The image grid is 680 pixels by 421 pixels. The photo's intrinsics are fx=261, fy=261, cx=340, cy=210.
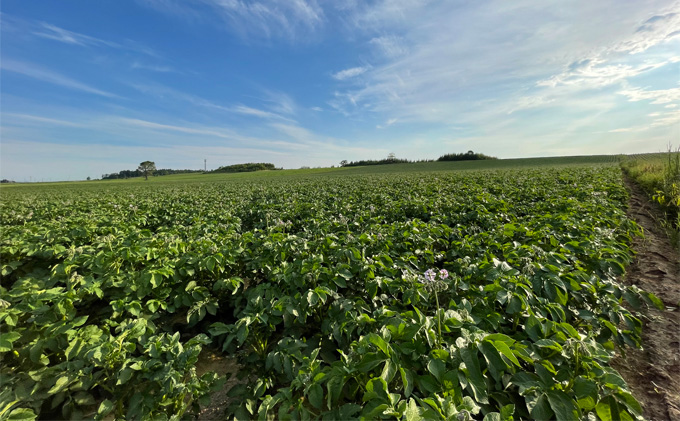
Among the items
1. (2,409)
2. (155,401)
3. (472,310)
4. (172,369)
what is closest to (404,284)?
(472,310)

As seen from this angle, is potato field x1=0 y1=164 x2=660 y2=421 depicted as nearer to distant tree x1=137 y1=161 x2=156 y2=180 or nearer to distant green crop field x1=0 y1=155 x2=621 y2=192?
distant green crop field x1=0 y1=155 x2=621 y2=192

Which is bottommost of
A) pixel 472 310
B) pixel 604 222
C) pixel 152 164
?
pixel 472 310

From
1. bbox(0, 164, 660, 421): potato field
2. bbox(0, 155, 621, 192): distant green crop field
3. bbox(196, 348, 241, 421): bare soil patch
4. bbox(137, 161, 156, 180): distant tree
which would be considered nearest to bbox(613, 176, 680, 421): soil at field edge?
bbox(0, 164, 660, 421): potato field

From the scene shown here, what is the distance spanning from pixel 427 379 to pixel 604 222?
548cm

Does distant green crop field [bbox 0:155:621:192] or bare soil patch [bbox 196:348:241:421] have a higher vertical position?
distant green crop field [bbox 0:155:621:192]

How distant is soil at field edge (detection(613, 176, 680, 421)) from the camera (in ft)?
6.93

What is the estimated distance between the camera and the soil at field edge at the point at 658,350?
2.11 metres

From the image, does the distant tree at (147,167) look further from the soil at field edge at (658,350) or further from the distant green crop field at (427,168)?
the soil at field edge at (658,350)

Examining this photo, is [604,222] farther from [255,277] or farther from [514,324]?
[255,277]

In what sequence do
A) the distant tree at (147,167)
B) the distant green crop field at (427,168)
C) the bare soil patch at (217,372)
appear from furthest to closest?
the distant tree at (147,167) < the distant green crop field at (427,168) < the bare soil patch at (217,372)

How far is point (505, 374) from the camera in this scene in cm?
176

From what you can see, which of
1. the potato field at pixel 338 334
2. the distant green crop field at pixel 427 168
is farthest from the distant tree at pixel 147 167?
the potato field at pixel 338 334

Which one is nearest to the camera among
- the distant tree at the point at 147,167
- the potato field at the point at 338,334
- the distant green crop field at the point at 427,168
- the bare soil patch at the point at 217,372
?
the potato field at the point at 338,334

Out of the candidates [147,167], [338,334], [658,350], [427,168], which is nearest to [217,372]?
[338,334]
